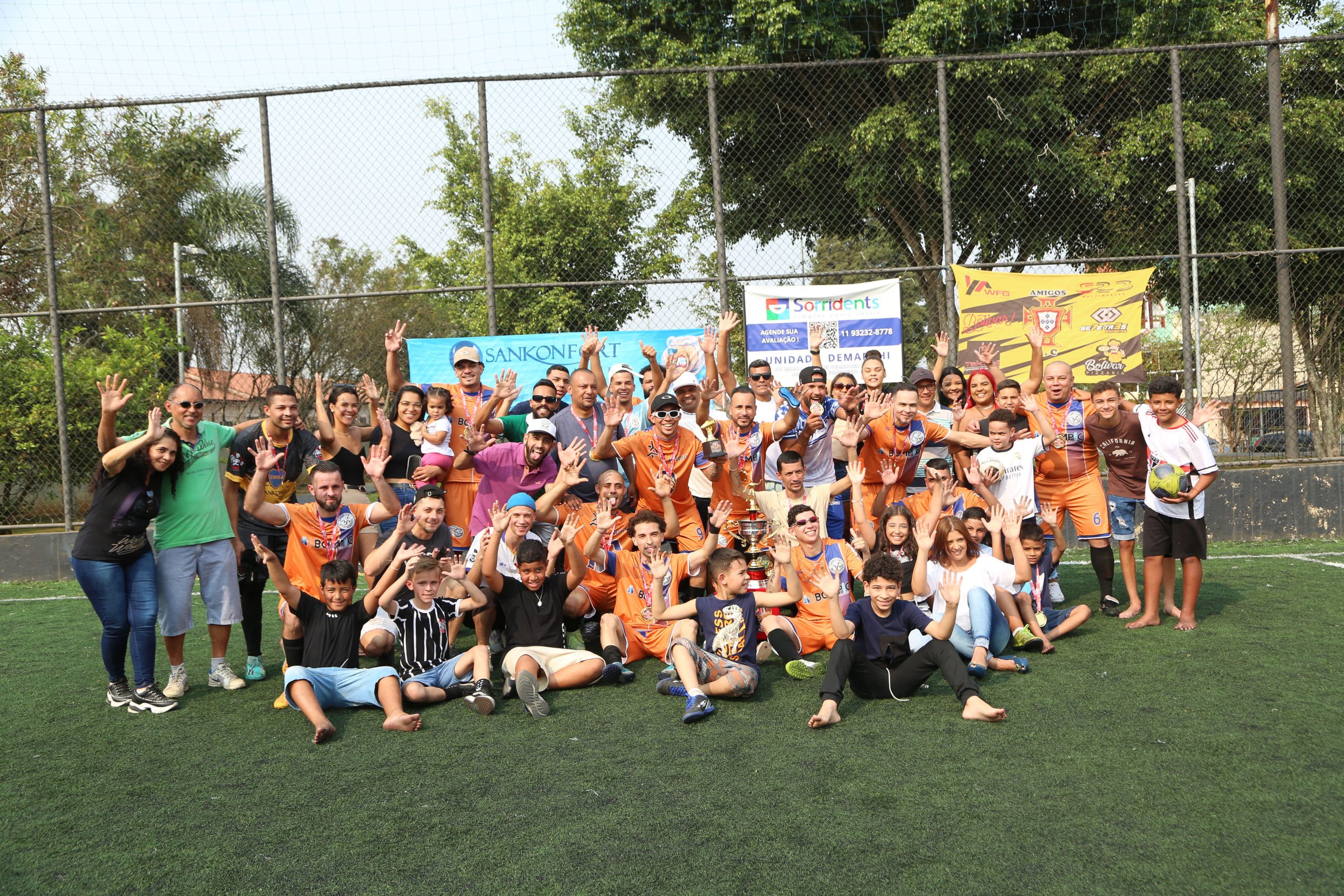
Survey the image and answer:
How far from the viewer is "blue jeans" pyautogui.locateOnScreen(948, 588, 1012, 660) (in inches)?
231

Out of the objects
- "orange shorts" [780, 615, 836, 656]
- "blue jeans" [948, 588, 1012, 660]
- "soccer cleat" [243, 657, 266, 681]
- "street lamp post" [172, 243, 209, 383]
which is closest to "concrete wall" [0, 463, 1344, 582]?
"street lamp post" [172, 243, 209, 383]

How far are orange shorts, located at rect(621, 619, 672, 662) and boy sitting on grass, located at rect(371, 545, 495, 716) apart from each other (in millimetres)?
944

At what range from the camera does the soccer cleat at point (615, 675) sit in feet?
19.8

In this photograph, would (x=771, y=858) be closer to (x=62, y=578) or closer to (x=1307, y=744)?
(x=1307, y=744)

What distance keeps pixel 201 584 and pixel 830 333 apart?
254 inches

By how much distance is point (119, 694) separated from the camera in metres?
5.86

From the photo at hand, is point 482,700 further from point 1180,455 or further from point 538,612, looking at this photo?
point 1180,455

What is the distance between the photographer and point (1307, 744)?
4422mm

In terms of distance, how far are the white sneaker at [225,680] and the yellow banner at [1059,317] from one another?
287 inches

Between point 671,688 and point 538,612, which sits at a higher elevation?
point 538,612

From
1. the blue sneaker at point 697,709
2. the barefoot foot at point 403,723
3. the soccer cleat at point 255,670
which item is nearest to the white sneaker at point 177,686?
the soccer cleat at point 255,670

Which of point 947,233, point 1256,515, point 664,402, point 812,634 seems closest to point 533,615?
point 664,402

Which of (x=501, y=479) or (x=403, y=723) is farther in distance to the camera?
(x=501, y=479)

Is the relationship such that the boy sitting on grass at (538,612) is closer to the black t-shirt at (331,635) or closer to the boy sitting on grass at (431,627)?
the boy sitting on grass at (431,627)
